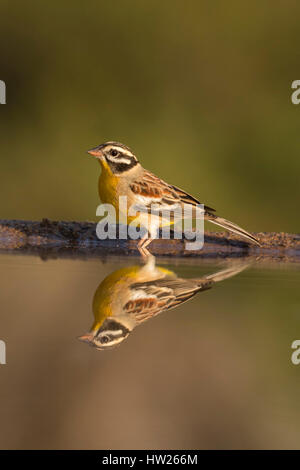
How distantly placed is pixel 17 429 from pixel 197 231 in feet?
16.9

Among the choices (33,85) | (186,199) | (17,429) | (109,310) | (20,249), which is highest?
(33,85)

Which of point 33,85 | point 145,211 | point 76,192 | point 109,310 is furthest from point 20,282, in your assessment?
point 33,85

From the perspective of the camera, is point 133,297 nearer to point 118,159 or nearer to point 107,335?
point 107,335

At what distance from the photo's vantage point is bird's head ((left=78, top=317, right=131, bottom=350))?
2242mm

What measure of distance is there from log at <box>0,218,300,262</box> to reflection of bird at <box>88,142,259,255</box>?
163 mm

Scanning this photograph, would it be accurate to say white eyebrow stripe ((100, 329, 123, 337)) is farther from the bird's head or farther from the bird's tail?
the bird's tail

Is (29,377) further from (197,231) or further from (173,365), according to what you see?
(197,231)

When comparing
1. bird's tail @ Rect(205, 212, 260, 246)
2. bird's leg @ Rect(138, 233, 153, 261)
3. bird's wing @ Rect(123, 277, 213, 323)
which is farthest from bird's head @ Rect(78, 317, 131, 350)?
bird's tail @ Rect(205, 212, 260, 246)

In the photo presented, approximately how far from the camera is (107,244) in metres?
5.88

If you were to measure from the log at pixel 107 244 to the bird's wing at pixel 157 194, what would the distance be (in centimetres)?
32

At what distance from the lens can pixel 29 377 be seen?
1.81 meters

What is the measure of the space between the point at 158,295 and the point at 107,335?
81 centimetres

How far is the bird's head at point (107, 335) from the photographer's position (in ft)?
7.36

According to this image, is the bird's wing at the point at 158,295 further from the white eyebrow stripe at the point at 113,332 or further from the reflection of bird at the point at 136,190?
the reflection of bird at the point at 136,190
